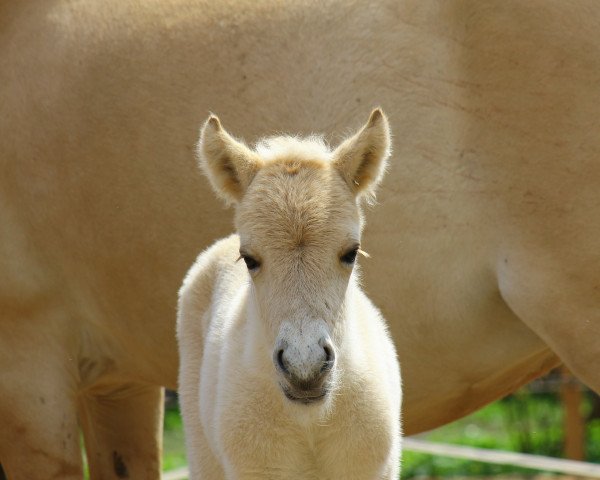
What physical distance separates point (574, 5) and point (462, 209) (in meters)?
0.97

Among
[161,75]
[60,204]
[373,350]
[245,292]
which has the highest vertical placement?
[161,75]

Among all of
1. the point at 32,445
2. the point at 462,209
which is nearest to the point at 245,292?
the point at 462,209

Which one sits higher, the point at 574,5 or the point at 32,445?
the point at 574,5

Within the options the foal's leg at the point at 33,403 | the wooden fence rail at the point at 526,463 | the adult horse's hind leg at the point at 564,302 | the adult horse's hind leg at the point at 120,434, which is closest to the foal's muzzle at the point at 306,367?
the adult horse's hind leg at the point at 564,302

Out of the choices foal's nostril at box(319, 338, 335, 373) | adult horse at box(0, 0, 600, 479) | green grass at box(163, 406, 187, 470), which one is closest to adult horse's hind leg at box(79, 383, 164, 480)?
adult horse at box(0, 0, 600, 479)

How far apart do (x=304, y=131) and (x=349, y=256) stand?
A: 1330mm

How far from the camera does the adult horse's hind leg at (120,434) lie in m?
6.40

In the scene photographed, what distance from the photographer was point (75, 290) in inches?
231

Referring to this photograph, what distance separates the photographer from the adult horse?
4859 mm

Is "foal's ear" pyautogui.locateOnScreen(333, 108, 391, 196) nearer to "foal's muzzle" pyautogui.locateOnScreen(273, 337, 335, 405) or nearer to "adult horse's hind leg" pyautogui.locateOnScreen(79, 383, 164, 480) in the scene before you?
"foal's muzzle" pyautogui.locateOnScreen(273, 337, 335, 405)

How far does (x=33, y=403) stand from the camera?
5.73m

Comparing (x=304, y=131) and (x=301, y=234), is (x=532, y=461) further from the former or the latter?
(x=301, y=234)

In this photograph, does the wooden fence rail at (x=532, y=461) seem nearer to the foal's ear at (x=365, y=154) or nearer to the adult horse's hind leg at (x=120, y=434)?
the adult horse's hind leg at (x=120, y=434)

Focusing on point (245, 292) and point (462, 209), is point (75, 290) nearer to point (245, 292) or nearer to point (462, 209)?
point (245, 292)
